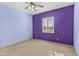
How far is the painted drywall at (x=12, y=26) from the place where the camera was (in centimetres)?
318

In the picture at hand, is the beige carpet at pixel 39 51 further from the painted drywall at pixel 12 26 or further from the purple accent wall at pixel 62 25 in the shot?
the purple accent wall at pixel 62 25

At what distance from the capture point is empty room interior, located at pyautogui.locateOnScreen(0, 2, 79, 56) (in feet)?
9.84

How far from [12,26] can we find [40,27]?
1.79m

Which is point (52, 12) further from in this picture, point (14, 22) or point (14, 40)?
point (14, 40)

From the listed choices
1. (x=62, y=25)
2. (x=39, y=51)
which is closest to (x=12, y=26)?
(x=39, y=51)

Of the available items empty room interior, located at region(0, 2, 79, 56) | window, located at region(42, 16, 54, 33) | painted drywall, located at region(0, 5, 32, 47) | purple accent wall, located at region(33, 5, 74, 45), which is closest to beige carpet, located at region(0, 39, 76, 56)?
empty room interior, located at region(0, 2, 79, 56)

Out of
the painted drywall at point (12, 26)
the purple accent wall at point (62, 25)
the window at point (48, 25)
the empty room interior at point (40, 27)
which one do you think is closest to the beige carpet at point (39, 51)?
the empty room interior at point (40, 27)

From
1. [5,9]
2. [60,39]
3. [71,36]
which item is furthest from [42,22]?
[5,9]

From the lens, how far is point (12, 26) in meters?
3.64

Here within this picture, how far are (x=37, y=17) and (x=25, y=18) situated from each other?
820 mm

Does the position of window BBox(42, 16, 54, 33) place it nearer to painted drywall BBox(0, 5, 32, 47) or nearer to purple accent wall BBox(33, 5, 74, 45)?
purple accent wall BBox(33, 5, 74, 45)

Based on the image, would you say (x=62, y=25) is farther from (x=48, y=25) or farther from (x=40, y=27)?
(x=40, y=27)

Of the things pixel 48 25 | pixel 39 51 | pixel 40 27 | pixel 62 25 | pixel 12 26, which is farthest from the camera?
pixel 40 27

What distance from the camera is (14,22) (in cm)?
373
